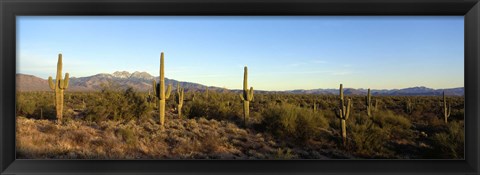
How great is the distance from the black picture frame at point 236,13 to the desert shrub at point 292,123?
1844mm

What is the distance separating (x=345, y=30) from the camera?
3230mm

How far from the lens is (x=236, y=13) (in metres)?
2.10

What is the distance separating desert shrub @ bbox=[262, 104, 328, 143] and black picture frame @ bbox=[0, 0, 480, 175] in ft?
6.05

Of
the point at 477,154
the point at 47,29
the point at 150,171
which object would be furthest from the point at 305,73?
the point at 47,29

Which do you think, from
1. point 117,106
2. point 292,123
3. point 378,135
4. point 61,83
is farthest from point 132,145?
point 378,135

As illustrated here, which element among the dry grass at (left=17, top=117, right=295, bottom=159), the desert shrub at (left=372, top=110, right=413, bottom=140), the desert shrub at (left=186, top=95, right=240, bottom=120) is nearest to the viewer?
the dry grass at (left=17, top=117, right=295, bottom=159)

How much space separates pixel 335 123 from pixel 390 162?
2.55m

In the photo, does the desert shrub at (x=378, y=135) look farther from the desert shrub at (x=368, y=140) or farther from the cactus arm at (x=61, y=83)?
the cactus arm at (x=61, y=83)

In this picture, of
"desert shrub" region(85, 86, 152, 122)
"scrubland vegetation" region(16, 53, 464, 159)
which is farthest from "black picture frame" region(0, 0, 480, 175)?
"desert shrub" region(85, 86, 152, 122)

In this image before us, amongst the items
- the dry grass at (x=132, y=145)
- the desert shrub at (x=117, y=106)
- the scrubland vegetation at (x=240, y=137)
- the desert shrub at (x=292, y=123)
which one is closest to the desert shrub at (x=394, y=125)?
the scrubland vegetation at (x=240, y=137)

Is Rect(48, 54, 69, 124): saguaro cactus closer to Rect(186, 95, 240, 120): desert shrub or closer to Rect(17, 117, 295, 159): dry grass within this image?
Rect(17, 117, 295, 159): dry grass

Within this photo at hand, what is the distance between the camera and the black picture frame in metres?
2.05

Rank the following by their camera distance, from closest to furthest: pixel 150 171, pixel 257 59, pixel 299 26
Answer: pixel 150 171 < pixel 299 26 < pixel 257 59

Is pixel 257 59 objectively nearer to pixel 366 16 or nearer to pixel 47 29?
pixel 366 16
